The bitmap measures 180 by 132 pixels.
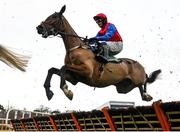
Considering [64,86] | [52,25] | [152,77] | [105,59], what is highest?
[52,25]

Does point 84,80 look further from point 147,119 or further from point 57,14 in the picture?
point 147,119

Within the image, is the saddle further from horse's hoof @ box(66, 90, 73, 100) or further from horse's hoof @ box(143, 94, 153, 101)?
horse's hoof @ box(66, 90, 73, 100)

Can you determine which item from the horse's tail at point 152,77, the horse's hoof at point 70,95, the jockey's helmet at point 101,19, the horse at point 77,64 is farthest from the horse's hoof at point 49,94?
the horse's tail at point 152,77

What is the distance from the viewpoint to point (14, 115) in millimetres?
17062

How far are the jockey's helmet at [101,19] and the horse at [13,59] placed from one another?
1.99m

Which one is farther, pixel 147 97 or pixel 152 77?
pixel 152 77

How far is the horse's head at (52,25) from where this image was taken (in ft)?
33.0

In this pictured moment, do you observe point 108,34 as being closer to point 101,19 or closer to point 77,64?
point 101,19

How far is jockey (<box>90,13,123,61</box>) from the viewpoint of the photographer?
34.2 feet

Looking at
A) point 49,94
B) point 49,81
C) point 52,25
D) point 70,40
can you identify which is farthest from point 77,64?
point 49,94

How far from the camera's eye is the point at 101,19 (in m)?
10.4

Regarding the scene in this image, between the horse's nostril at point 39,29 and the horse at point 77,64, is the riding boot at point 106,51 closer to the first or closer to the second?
the horse at point 77,64

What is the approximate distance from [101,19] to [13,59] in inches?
92.3

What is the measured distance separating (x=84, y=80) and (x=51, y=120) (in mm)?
2284
